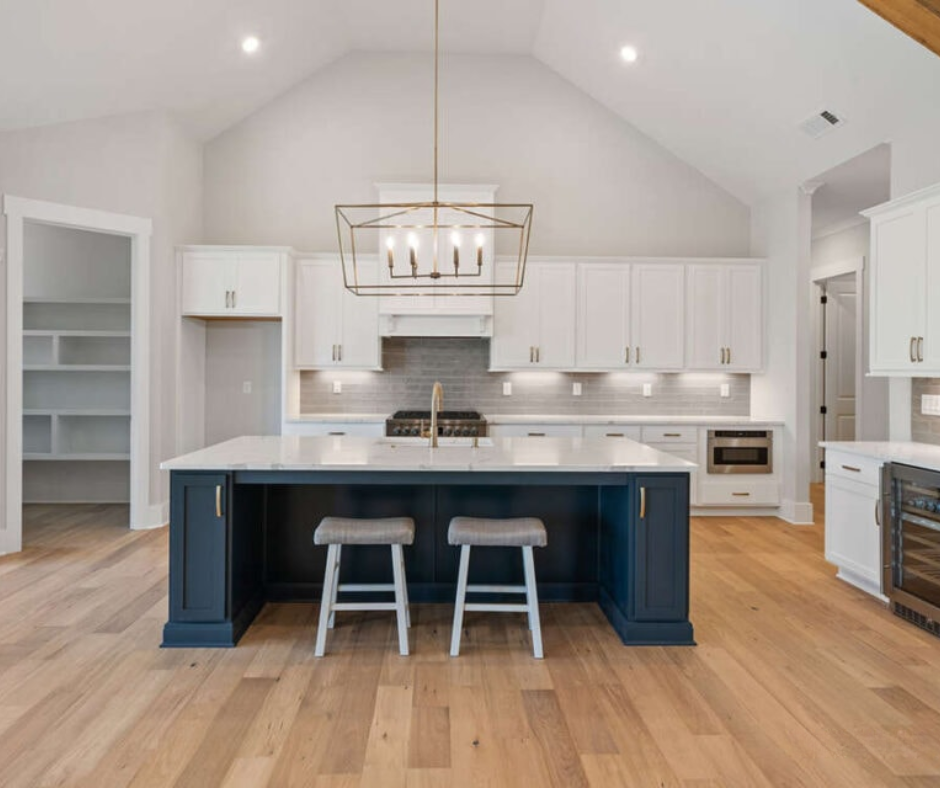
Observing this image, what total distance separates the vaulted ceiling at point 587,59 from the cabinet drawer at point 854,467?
2.10 meters

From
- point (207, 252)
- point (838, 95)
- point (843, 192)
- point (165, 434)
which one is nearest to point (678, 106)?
point (838, 95)

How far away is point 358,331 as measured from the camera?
5.82 metres

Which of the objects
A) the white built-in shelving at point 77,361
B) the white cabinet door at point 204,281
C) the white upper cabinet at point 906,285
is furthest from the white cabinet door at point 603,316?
the white built-in shelving at point 77,361

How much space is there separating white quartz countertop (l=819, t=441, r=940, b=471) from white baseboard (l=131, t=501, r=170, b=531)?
191 inches

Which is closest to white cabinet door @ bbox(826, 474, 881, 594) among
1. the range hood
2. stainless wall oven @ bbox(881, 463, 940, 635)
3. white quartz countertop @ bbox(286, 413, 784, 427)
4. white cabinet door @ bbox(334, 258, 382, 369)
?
stainless wall oven @ bbox(881, 463, 940, 635)

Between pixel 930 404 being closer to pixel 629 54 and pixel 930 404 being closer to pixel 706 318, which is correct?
pixel 706 318

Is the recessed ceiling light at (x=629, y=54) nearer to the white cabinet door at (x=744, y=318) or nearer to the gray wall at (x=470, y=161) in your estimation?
the gray wall at (x=470, y=161)

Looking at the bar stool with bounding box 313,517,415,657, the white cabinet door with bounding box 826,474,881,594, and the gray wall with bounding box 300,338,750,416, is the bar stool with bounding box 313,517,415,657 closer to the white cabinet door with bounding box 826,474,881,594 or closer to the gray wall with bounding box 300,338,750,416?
the white cabinet door with bounding box 826,474,881,594

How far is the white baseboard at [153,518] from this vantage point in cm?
510

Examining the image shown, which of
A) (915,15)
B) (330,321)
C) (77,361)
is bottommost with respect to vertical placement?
(77,361)

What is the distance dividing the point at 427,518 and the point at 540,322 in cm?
290

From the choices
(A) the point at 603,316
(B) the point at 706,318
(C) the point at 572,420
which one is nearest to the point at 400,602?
(C) the point at 572,420

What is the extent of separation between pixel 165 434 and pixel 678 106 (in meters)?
5.06

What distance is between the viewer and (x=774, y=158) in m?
5.32
